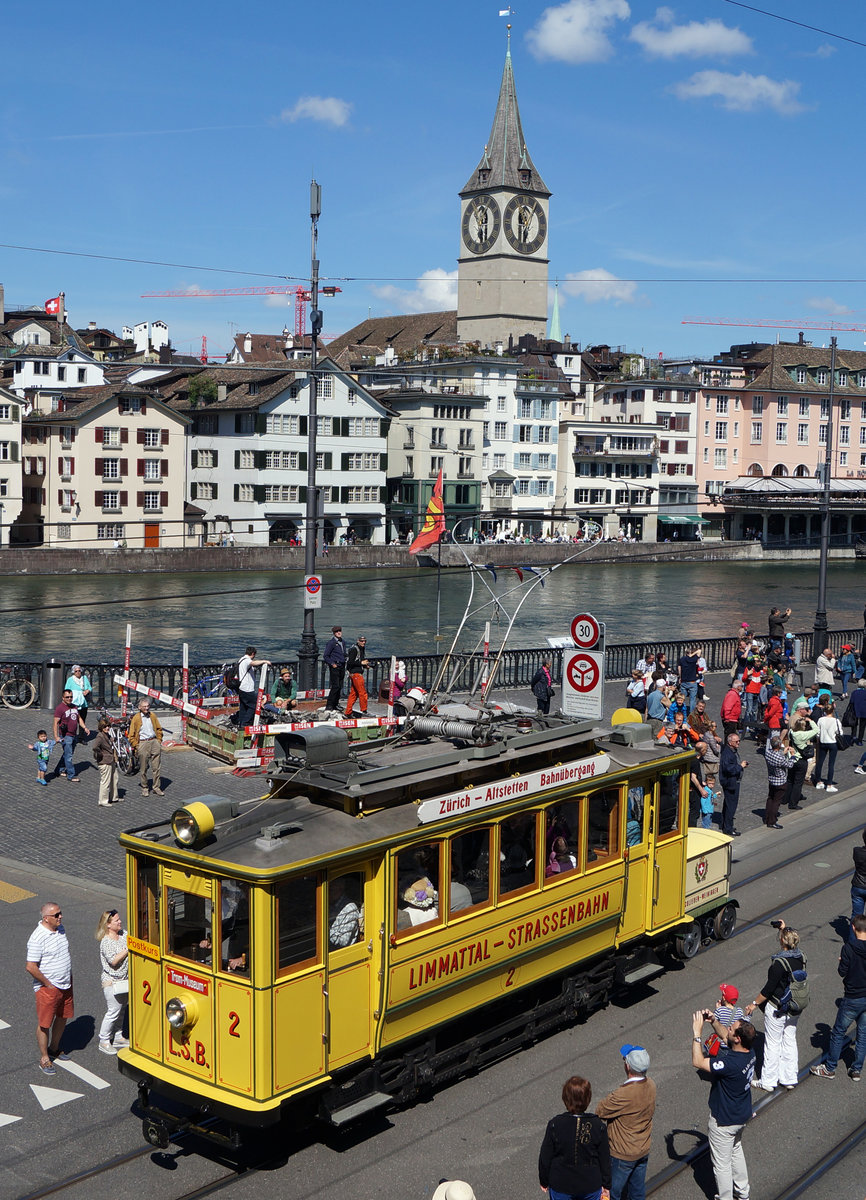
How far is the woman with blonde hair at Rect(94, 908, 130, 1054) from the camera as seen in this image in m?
10.8

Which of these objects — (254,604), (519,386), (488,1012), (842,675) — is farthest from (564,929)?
(519,386)

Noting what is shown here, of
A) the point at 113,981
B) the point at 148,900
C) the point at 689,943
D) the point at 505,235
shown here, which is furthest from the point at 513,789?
the point at 505,235

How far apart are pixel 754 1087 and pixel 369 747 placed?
13.8ft

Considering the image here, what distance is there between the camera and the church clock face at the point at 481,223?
5438 inches

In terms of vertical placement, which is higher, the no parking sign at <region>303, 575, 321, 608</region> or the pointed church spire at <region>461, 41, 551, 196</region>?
the pointed church spire at <region>461, 41, 551, 196</region>

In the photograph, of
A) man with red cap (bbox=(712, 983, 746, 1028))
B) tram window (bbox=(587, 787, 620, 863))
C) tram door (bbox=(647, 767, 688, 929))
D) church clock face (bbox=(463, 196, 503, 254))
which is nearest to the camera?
man with red cap (bbox=(712, 983, 746, 1028))

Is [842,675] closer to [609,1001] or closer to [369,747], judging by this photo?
[609,1001]

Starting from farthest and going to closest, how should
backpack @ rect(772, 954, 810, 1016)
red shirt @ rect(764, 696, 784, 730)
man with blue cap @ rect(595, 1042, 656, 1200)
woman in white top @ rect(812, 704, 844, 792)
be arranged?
1. red shirt @ rect(764, 696, 784, 730)
2. woman in white top @ rect(812, 704, 844, 792)
3. backpack @ rect(772, 954, 810, 1016)
4. man with blue cap @ rect(595, 1042, 656, 1200)

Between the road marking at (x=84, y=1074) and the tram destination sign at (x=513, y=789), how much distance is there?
3537 mm

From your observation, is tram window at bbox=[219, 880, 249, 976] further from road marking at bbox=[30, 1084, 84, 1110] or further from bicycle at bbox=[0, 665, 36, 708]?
bicycle at bbox=[0, 665, 36, 708]

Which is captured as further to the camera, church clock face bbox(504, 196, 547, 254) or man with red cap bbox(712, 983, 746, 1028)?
church clock face bbox(504, 196, 547, 254)

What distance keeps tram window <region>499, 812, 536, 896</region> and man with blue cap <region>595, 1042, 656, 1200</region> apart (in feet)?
8.38

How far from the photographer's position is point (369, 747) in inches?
426

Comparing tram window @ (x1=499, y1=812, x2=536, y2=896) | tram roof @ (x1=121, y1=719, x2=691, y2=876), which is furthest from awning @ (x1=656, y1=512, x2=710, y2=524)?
tram window @ (x1=499, y1=812, x2=536, y2=896)
